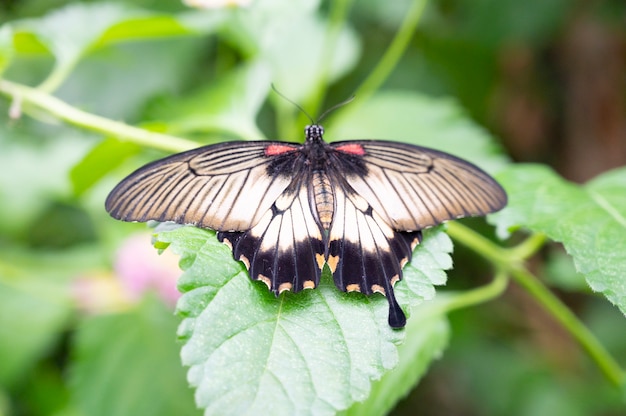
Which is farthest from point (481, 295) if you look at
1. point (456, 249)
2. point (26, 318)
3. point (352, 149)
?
point (456, 249)

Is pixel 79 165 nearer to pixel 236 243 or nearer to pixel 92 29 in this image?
pixel 92 29

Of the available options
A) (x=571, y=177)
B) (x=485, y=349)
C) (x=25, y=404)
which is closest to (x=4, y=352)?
(x=25, y=404)

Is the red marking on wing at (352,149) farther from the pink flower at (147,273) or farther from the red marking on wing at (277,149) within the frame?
the pink flower at (147,273)

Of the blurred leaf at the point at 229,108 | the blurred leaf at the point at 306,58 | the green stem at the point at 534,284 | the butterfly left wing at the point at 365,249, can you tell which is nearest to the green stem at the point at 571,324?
the green stem at the point at 534,284

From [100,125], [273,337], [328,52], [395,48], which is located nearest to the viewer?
[273,337]

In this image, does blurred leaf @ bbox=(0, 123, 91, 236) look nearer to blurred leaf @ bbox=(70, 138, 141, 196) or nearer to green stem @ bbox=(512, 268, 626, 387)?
blurred leaf @ bbox=(70, 138, 141, 196)

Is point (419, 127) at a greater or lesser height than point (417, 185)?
greater

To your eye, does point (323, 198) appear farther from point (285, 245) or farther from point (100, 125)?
point (100, 125)
